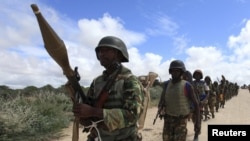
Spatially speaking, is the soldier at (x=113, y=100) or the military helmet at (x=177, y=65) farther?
the military helmet at (x=177, y=65)

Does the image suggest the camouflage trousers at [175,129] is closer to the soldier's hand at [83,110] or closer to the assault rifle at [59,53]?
Answer: the assault rifle at [59,53]

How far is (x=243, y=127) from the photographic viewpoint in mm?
8297

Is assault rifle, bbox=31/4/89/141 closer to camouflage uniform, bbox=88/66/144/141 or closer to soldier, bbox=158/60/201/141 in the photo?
camouflage uniform, bbox=88/66/144/141

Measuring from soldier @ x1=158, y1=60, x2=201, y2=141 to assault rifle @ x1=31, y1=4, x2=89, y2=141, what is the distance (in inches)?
127

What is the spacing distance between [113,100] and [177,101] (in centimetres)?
323

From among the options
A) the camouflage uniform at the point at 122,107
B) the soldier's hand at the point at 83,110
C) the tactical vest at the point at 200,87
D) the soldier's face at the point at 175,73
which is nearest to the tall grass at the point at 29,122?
the tactical vest at the point at 200,87

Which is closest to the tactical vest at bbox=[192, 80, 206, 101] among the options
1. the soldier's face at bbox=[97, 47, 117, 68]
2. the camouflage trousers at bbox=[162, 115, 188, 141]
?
the camouflage trousers at bbox=[162, 115, 188, 141]

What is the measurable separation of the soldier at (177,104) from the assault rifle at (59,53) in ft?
10.6

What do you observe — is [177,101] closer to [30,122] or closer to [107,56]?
[107,56]

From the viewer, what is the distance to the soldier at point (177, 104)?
611 centimetres

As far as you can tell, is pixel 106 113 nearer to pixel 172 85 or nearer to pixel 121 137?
pixel 121 137

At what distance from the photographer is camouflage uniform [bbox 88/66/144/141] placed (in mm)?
3027

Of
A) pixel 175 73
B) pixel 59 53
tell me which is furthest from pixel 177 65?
pixel 59 53

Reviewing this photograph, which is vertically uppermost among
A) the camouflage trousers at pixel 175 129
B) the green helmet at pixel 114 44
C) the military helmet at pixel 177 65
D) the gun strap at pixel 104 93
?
the military helmet at pixel 177 65
